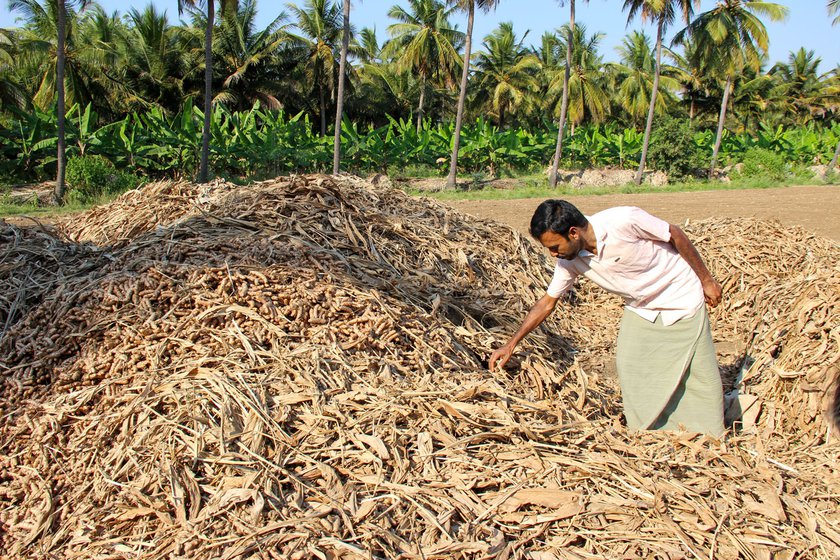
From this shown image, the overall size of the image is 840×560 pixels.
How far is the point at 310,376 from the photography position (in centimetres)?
246

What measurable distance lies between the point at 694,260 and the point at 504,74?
94.9 feet

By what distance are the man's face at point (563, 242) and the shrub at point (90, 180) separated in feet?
39.7

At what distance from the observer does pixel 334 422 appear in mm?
2268

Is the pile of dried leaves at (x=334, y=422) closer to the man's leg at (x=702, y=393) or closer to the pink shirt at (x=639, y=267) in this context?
the man's leg at (x=702, y=393)

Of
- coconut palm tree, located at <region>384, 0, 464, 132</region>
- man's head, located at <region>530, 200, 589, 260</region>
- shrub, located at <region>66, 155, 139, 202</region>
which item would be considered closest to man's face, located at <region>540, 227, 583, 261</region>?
man's head, located at <region>530, 200, 589, 260</region>

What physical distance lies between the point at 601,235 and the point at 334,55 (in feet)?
80.6

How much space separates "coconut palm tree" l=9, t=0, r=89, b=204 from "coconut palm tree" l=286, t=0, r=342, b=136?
27.2ft

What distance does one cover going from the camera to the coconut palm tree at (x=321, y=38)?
24.7 m

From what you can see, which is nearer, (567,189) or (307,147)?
(307,147)

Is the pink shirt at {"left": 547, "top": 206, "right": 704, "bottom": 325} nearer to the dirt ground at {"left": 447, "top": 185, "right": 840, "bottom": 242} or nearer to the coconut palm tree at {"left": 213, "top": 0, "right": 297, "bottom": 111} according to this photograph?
the dirt ground at {"left": 447, "top": 185, "right": 840, "bottom": 242}

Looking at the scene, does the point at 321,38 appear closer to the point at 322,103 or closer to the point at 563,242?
the point at 322,103

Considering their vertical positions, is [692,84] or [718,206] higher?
[692,84]

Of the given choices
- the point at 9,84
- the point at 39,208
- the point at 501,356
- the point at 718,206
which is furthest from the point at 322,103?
the point at 501,356

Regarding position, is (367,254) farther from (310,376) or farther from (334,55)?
(334,55)
